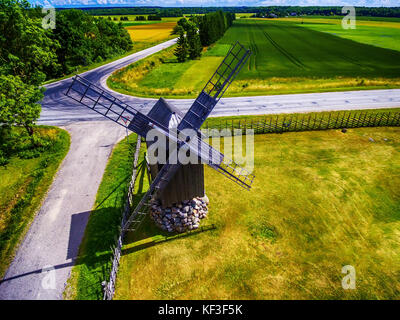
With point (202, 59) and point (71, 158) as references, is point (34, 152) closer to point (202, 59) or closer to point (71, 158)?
point (71, 158)

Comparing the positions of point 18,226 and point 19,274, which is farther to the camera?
point 18,226

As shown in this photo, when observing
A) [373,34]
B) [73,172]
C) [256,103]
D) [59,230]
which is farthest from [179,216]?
[373,34]

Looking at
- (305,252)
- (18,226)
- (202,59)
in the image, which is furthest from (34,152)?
(202,59)

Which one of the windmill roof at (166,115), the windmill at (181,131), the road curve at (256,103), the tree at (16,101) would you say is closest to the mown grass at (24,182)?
the tree at (16,101)

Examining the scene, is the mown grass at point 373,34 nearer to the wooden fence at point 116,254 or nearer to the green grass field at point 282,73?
the green grass field at point 282,73

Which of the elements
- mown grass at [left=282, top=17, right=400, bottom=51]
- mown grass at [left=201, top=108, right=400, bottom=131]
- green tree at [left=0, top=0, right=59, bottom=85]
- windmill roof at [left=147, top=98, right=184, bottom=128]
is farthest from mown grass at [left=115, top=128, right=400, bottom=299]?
mown grass at [left=282, top=17, right=400, bottom=51]

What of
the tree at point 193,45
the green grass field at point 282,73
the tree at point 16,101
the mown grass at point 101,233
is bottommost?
the mown grass at point 101,233

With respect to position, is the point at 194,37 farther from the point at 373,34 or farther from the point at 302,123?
the point at 373,34
